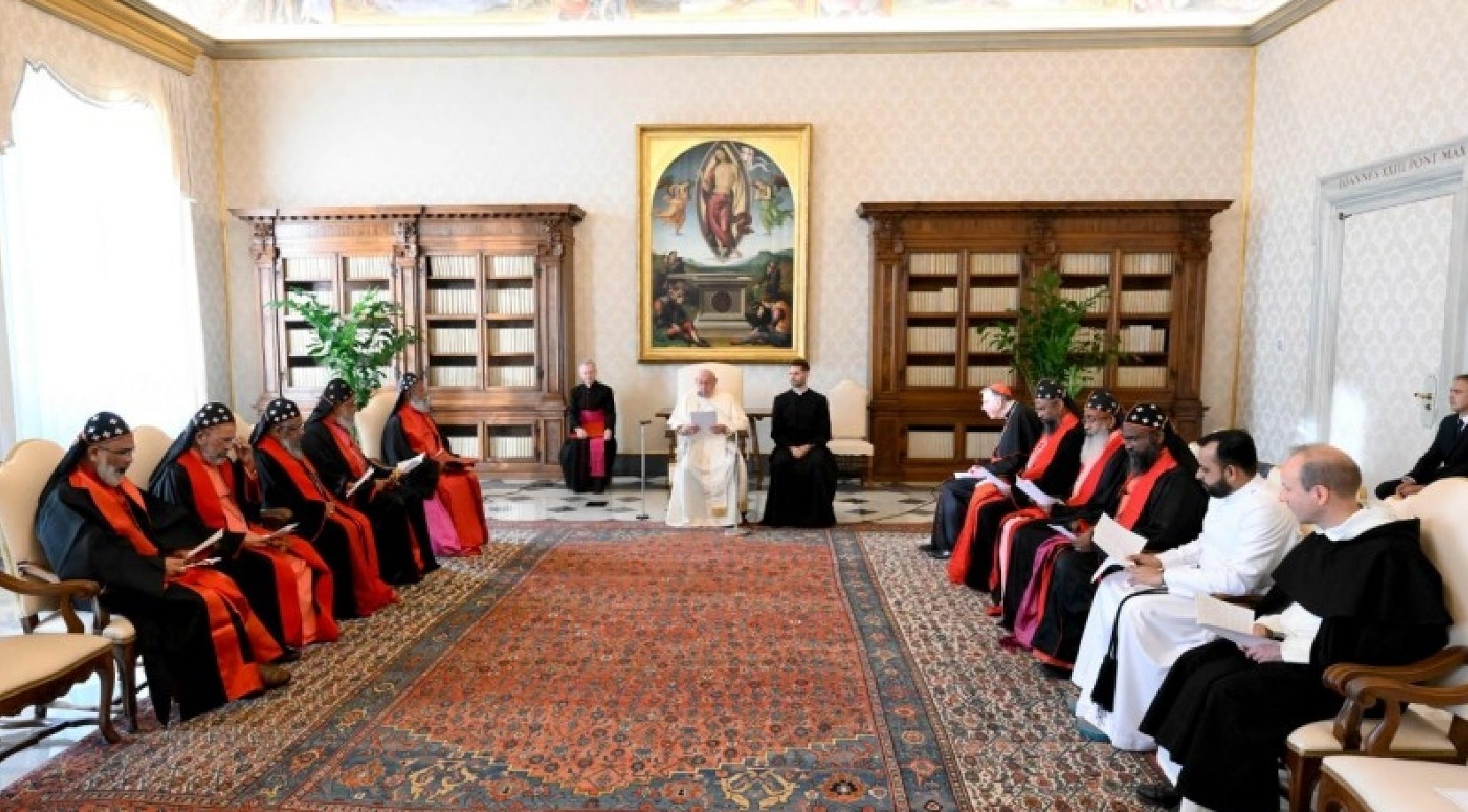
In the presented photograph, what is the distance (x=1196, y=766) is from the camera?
2805mm

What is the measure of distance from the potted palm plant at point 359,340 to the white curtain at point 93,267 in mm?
1228

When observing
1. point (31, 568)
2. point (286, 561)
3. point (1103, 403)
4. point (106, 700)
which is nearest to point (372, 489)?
point (286, 561)

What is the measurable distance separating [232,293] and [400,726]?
8381 millimetres

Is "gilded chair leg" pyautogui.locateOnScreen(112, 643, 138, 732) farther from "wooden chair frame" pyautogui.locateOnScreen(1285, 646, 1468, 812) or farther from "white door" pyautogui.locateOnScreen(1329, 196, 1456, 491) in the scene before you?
"white door" pyautogui.locateOnScreen(1329, 196, 1456, 491)

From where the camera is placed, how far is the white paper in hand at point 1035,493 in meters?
5.28

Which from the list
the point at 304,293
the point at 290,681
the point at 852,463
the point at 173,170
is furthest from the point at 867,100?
the point at 290,681

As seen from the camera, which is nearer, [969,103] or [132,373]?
[132,373]

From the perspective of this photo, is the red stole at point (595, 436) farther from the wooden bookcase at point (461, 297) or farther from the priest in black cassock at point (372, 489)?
the priest in black cassock at point (372, 489)

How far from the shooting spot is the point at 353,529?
17.4 ft

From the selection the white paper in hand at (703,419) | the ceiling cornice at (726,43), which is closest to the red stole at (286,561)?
the white paper in hand at (703,419)

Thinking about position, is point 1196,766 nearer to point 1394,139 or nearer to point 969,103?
point 1394,139

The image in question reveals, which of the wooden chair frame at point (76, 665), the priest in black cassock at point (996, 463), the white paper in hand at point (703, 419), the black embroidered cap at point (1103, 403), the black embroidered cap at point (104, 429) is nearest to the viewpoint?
the wooden chair frame at point (76, 665)

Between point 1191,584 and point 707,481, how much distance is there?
4.83m

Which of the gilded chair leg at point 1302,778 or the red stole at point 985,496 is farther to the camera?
the red stole at point 985,496
